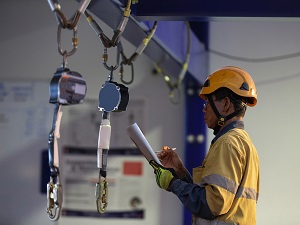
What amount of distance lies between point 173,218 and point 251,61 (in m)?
1.21

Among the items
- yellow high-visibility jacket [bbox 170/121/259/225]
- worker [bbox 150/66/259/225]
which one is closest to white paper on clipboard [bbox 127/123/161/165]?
worker [bbox 150/66/259/225]

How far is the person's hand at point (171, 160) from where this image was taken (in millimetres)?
2137

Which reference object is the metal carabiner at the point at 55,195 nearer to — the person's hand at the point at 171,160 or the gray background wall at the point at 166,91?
the person's hand at the point at 171,160

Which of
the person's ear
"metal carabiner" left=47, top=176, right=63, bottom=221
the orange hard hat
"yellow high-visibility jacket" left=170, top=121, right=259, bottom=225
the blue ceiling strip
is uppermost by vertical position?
the blue ceiling strip

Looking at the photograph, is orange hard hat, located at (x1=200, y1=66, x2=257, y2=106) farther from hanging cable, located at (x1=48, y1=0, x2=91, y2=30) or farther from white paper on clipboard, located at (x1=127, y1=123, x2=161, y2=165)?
hanging cable, located at (x1=48, y1=0, x2=91, y2=30)

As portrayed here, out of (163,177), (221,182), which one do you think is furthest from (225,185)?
(163,177)

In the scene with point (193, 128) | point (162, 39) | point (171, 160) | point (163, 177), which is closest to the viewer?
point (163, 177)

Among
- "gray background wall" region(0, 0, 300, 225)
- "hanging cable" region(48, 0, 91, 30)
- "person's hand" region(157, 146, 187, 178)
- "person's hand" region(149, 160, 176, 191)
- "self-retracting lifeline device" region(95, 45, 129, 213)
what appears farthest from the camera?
"gray background wall" region(0, 0, 300, 225)

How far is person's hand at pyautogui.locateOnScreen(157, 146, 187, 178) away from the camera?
214cm

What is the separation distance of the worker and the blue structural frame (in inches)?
66.4

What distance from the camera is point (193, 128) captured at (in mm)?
3830

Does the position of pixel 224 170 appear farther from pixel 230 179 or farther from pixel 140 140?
pixel 140 140

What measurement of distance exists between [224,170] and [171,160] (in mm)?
436

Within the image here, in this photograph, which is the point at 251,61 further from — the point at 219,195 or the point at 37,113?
the point at 219,195
